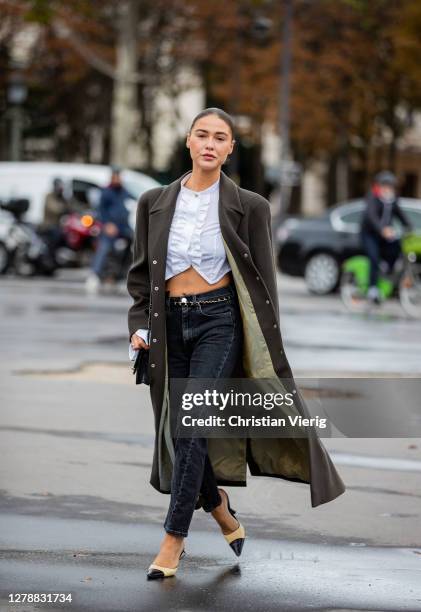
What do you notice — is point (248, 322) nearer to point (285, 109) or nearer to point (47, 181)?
point (47, 181)

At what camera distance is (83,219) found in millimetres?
27984

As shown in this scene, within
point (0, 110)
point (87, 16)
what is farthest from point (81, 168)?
point (0, 110)

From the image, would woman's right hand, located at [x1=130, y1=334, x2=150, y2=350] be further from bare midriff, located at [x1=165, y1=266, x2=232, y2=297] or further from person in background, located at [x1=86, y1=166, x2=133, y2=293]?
person in background, located at [x1=86, y1=166, x2=133, y2=293]

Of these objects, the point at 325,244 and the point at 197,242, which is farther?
the point at 325,244

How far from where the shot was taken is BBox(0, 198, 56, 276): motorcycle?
27.4 metres

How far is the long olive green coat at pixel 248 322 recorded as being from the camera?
601 cm

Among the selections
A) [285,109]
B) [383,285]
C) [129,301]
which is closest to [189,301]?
[129,301]

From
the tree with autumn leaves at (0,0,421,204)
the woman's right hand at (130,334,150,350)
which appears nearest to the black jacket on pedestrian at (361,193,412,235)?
the woman's right hand at (130,334,150,350)

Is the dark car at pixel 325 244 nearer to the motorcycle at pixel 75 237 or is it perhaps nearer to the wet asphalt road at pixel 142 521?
the motorcycle at pixel 75 237

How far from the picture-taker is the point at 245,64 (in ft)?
164

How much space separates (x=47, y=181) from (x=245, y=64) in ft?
69.0

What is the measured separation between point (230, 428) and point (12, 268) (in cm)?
2194

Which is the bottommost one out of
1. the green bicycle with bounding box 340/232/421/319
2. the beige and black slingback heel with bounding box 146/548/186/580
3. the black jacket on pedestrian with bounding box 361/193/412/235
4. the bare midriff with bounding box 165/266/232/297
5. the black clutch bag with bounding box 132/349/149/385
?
the green bicycle with bounding box 340/232/421/319

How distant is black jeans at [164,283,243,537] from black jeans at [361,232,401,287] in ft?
48.5
